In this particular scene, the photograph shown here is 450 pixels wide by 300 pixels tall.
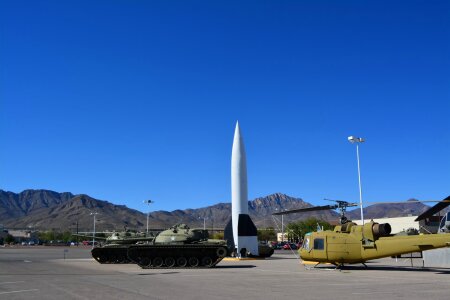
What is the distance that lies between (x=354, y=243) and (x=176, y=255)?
35.0ft

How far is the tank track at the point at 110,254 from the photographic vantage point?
3328cm

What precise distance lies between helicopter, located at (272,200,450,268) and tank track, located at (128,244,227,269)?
5.65 metres

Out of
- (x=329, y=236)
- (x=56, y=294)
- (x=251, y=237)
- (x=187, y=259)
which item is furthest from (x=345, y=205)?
(x=251, y=237)

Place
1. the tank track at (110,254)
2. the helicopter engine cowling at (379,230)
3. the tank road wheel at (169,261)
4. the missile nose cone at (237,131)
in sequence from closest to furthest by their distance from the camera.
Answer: the helicopter engine cowling at (379,230)
the tank road wheel at (169,261)
the tank track at (110,254)
the missile nose cone at (237,131)

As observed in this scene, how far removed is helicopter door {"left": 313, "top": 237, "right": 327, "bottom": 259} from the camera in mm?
26094

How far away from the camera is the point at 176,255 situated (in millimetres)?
29297

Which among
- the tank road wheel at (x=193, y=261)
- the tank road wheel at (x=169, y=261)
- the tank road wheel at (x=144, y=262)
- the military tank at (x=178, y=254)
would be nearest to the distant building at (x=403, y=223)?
the military tank at (x=178, y=254)

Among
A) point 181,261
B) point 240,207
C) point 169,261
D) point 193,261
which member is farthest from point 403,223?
point 169,261

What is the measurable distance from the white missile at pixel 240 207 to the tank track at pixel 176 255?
1156cm

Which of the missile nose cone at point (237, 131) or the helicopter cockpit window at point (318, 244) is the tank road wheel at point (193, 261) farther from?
the missile nose cone at point (237, 131)

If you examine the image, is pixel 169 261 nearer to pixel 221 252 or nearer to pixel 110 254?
pixel 221 252

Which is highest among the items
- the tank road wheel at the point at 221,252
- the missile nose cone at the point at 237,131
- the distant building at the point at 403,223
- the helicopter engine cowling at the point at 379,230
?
the missile nose cone at the point at 237,131

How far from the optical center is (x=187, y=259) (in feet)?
96.7

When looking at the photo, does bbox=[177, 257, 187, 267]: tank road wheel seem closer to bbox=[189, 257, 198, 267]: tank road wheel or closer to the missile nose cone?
bbox=[189, 257, 198, 267]: tank road wheel
